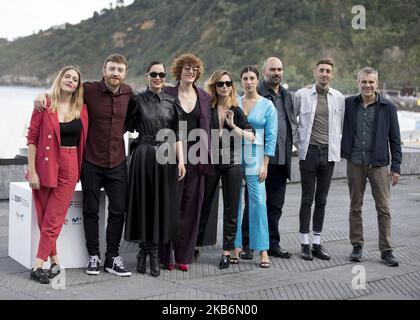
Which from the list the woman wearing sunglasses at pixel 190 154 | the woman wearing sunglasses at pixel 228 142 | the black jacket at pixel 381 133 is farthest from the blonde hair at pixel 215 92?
the black jacket at pixel 381 133

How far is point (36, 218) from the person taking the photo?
22.1 feet

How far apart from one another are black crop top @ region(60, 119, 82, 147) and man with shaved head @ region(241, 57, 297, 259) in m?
2.03

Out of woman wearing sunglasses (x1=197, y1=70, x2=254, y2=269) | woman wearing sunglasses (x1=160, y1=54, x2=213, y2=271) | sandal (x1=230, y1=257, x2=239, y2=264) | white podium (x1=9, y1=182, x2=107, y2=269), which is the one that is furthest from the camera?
sandal (x1=230, y1=257, x2=239, y2=264)

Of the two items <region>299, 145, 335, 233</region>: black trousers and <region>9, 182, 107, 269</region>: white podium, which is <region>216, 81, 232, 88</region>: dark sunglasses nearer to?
<region>299, 145, 335, 233</region>: black trousers

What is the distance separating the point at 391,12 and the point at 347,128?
100m

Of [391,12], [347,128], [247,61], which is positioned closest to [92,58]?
[247,61]

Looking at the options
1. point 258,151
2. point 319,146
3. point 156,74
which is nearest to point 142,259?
point 258,151

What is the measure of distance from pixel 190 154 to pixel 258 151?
26.4 inches

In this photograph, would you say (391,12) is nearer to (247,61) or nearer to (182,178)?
(247,61)

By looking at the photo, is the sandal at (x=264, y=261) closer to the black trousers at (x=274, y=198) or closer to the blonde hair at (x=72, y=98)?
the black trousers at (x=274, y=198)

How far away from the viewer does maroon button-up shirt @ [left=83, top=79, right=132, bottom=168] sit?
21.8ft

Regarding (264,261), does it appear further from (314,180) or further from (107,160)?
(107,160)

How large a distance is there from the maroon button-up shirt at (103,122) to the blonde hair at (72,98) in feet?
0.31

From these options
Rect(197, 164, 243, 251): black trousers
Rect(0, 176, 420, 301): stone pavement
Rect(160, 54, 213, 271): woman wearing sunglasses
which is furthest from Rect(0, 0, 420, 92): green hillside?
Rect(160, 54, 213, 271): woman wearing sunglasses
